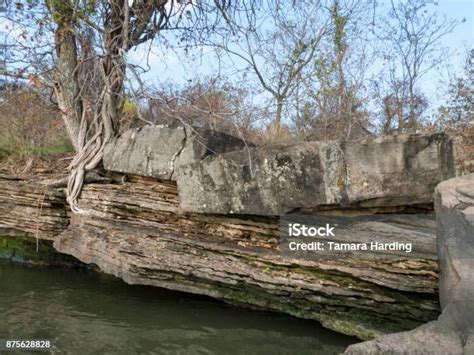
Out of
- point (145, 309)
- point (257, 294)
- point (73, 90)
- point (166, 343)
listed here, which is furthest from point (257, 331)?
point (73, 90)

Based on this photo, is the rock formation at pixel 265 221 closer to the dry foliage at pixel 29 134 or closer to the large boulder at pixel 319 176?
the large boulder at pixel 319 176

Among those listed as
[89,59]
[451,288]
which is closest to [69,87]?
[89,59]

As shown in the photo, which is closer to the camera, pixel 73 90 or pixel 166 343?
pixel 166 343

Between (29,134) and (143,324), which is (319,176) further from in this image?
(29,134)

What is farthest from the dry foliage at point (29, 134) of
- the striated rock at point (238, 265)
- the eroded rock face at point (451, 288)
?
the eroded rock face at point (451, 288)

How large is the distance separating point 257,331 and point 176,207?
1.83m

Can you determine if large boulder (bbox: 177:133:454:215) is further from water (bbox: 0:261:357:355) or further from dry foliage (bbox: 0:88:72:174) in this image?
dry foliage (bbox: 0:88:72:174)

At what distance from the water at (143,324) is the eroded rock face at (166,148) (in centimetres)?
172

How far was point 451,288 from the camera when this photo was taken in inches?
127

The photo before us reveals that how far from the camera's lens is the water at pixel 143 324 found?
4.33m

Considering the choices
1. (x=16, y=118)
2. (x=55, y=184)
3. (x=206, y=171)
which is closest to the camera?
(x=206, y=171)

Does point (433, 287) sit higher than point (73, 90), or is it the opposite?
point (73, 90)

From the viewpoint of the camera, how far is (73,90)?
6828 millimetres

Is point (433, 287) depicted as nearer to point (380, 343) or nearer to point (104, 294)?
point (380, 343)
